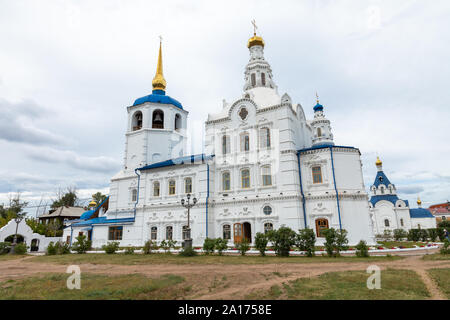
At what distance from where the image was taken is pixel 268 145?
82.0 ft

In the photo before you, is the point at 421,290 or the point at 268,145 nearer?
the point at 421,290

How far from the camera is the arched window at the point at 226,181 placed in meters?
26.1

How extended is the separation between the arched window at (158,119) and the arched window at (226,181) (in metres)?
11.9

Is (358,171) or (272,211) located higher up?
(358,171)

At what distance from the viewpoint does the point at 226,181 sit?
86.2 ft

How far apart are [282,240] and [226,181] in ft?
36.8

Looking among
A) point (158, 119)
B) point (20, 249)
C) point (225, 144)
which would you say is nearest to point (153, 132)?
point (158, 119)

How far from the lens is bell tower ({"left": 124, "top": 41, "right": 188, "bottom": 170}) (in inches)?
1260

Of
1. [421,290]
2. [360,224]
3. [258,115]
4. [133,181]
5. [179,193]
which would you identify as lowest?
[421,290]

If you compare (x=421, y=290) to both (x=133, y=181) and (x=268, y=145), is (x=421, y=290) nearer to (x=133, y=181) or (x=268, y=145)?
(x=268, y=145)

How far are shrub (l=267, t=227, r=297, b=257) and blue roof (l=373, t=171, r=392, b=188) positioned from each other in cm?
4142

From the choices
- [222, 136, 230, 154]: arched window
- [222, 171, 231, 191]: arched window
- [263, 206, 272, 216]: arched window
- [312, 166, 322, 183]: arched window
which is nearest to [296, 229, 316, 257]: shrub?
[263, 206, 272, 216]: arched window
